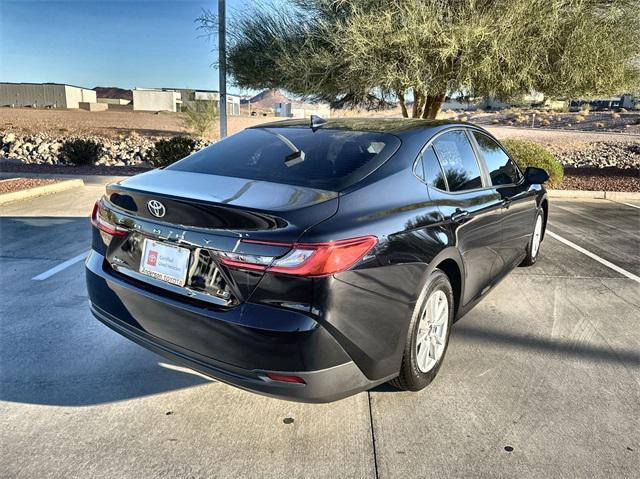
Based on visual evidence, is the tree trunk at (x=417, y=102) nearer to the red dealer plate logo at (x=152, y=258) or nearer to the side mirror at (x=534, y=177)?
the side mirror at (x=534, y=177)

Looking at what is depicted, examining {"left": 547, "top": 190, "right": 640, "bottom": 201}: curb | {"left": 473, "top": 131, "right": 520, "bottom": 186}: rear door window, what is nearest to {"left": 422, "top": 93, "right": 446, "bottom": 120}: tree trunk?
{"left": 547, "top": 190, "right": 640, "bottom": 201}: curb

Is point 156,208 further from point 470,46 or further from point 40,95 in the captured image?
point 40,95

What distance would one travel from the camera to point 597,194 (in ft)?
34.6

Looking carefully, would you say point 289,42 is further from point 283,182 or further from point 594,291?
point 283,182

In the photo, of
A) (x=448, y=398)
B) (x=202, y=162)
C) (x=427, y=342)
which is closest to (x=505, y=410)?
(x=448, y=398)

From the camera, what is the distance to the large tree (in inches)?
376

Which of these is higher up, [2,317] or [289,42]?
[289,42]

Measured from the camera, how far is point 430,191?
3.03 m

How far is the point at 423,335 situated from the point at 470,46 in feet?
27.4

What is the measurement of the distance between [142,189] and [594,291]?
14.1 feet

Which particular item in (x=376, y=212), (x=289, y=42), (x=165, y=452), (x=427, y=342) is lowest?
(x=165, y=452)

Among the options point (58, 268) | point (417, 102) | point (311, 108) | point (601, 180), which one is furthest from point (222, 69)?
point (601, 180)

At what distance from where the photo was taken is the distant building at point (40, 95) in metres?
88.2

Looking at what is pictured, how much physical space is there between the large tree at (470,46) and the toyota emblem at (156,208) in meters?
8.21
